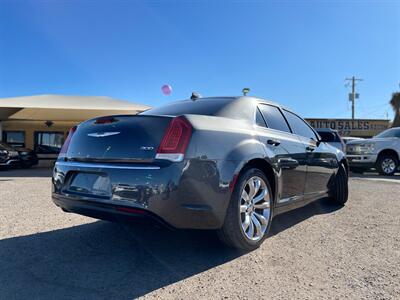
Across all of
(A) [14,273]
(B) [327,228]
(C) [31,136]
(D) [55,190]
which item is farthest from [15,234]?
(C) [31,136]

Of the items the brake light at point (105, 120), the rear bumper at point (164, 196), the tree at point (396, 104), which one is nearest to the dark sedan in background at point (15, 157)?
the brake light at point (105, 120)

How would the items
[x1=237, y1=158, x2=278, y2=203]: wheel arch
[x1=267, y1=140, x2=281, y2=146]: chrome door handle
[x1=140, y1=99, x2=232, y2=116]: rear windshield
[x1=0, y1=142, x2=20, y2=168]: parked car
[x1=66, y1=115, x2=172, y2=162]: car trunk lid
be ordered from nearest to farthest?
[x1=66, y1=115, x2=172, y2=162]: car trunk lid
[x1=237, y1=158, x2=278, y2=203]: wheel arch
[x1=140, y1=99, x2=232, y2=116]: rear windshield
[x1=267, y1=140, x2=281, y2=146]: chrome door handle
[x1=0, y1=142, x2=20, y2=168]: parked car

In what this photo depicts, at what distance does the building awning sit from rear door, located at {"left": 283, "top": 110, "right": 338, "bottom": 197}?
1128 cm

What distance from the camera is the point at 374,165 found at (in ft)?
40.0

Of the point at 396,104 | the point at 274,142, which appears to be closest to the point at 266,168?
the point at 274,142

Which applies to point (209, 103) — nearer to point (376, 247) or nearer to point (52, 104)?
point (376, 247)

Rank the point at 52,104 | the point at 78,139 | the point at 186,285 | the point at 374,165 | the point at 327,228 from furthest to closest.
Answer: the point at 52,104 < the point at 374,165 < the point at 327,228 < the point at 78,139 < the point at 186,285

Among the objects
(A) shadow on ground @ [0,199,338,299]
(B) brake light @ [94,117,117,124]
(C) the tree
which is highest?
(C) the tree

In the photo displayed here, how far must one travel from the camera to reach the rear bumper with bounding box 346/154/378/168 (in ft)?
39.9

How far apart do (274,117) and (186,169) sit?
5.98ft

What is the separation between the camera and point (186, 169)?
2836 millimetres

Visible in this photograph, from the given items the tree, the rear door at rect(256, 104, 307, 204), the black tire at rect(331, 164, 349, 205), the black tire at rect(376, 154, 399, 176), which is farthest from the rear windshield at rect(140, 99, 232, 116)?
the tree

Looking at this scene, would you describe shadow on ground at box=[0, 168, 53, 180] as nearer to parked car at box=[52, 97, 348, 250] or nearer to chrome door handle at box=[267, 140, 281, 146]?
parked car at box=[52, 97, 348, 250]

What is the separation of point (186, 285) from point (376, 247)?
2.09 meters
